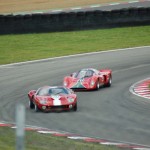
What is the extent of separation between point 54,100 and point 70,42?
18125 millimetres

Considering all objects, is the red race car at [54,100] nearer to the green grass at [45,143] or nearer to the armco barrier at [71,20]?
the green grass at [45,143]

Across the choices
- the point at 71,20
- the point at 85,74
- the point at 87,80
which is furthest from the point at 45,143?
the point at 71,20

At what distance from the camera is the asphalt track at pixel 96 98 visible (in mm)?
17781

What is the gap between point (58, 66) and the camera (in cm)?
3272

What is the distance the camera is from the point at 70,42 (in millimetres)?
39031

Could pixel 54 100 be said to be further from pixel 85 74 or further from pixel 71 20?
pixel 71 20

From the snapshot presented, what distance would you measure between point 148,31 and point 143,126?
23.1m

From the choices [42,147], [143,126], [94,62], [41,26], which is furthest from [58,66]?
[42,147]

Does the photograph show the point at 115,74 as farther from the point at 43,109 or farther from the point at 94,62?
the point at 43,109

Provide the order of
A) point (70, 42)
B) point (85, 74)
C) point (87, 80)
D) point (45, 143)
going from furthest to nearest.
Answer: point (70, 42), point (85, 74), point (87, 80), point (45, 143)

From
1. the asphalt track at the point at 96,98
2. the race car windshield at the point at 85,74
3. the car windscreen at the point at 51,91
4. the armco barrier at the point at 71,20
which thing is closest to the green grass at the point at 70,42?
the armco barrier at the point at 71,20

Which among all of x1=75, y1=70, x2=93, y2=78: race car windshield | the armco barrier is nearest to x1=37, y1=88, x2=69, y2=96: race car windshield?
x1=75, y1=70, x2=93, y2=78: race car windshield

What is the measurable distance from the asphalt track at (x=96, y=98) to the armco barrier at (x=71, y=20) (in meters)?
2.83

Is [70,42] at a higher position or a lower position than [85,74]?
lower
